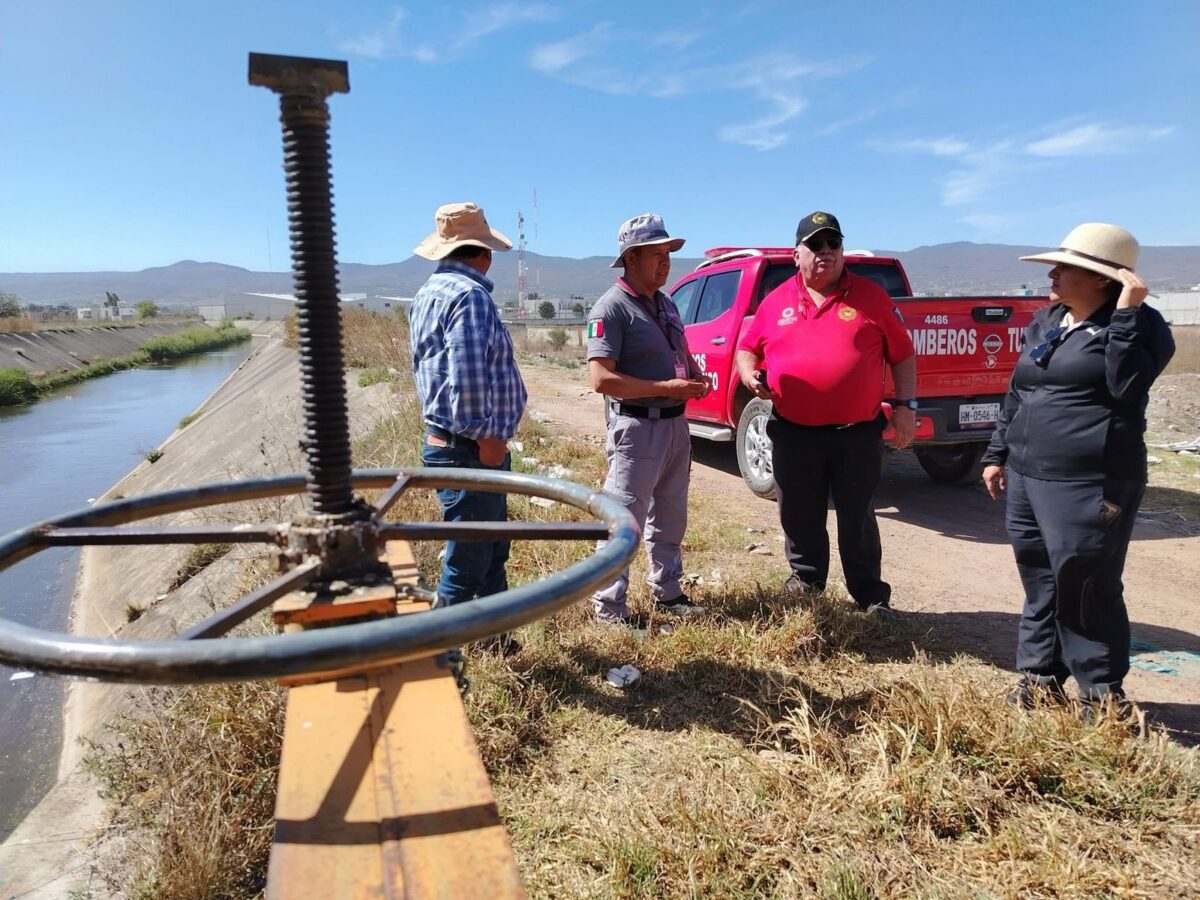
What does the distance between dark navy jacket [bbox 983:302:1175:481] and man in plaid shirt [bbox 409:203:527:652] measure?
198cm

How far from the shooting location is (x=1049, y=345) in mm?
2859

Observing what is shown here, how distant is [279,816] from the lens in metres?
1.16

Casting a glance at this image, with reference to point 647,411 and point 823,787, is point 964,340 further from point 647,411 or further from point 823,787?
point 823,787

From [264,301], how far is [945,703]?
514 ft

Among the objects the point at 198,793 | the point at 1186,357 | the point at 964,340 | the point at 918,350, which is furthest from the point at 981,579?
the point at 1186,357

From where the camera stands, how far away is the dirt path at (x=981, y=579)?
3584mm

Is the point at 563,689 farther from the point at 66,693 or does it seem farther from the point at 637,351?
the point at 66,693

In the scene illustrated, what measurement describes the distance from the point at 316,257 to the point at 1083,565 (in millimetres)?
2711

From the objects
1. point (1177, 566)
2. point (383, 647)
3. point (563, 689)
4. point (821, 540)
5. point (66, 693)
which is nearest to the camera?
point (383, 647)

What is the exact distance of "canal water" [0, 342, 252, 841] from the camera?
674 centimetres

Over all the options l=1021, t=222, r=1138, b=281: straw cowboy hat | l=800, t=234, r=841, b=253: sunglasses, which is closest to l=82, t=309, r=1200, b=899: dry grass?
l=1021, t=222, r=1138, b=281: straw cowboy hat

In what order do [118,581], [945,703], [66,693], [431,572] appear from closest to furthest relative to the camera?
[945,703] < [431,572] < [66,693] < [118,581]

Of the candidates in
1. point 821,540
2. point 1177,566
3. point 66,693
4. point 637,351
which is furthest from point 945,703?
point 66,693

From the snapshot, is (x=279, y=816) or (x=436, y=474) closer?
(x=279, y=816)
